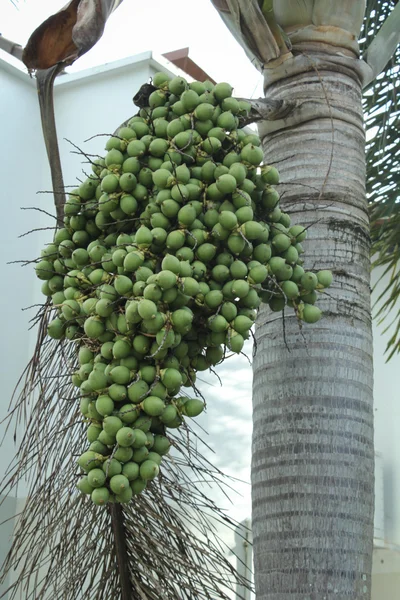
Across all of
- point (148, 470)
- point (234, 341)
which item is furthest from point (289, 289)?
point (148, 470)

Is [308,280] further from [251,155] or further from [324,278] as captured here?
[251,155]

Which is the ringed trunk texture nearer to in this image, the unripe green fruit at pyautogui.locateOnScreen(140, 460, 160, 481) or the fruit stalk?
the fruit stalk

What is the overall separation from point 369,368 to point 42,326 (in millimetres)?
835

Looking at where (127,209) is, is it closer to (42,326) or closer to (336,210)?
(42,326)

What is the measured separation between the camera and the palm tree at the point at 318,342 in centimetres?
190

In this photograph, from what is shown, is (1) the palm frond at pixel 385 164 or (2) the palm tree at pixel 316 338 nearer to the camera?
(2) the palm tree at pixel 316 338

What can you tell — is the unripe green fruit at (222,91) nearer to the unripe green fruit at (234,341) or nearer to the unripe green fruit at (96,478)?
the unripe green fruit at (234,341)

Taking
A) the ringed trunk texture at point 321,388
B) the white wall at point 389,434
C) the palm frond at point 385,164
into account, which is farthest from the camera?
the white wall at point 389,434

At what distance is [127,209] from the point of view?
1627mm

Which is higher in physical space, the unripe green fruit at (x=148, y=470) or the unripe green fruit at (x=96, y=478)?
the unripe green fruit at (x=148, y=470)

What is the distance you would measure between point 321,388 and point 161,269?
25.3 inches

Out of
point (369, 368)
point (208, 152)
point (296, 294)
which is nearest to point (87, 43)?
point (208, 152)

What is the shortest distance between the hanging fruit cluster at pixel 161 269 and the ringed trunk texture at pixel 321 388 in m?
0.30

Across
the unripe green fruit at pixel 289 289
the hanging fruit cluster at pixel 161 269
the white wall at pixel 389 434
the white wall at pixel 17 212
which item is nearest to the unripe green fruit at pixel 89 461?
the hanging fruit cluster at pixel 161 269
